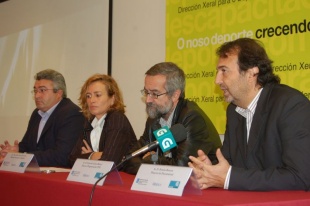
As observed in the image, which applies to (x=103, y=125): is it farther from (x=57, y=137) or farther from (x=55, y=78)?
(x=55, y=78)

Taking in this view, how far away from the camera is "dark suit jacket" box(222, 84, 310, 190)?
2197mm

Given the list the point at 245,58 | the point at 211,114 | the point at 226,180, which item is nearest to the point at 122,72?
the point at 211,114

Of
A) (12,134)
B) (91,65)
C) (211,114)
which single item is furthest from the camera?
(12,134)

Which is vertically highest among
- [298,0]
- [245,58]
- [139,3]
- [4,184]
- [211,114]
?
[139,3]

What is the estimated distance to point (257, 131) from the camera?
8.33 ft

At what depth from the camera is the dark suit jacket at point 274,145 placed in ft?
7.21

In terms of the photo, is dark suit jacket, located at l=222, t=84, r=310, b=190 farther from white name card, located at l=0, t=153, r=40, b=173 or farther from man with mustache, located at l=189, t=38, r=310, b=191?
white name card, located at l=0, t=153, r=40, b=173

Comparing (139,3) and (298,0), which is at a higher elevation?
(139,3)

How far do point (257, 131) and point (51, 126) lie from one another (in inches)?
91.4

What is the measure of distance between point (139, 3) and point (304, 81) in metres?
2.21

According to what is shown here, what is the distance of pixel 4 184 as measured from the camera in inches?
117

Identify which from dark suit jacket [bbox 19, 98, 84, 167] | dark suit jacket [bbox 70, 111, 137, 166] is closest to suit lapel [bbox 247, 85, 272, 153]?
dark suit jacket [bbox 70, 111, 137, 166]

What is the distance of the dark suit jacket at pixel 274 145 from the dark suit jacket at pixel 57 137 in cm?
174

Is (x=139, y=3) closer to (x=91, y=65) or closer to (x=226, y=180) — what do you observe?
(x=91, y=65)
